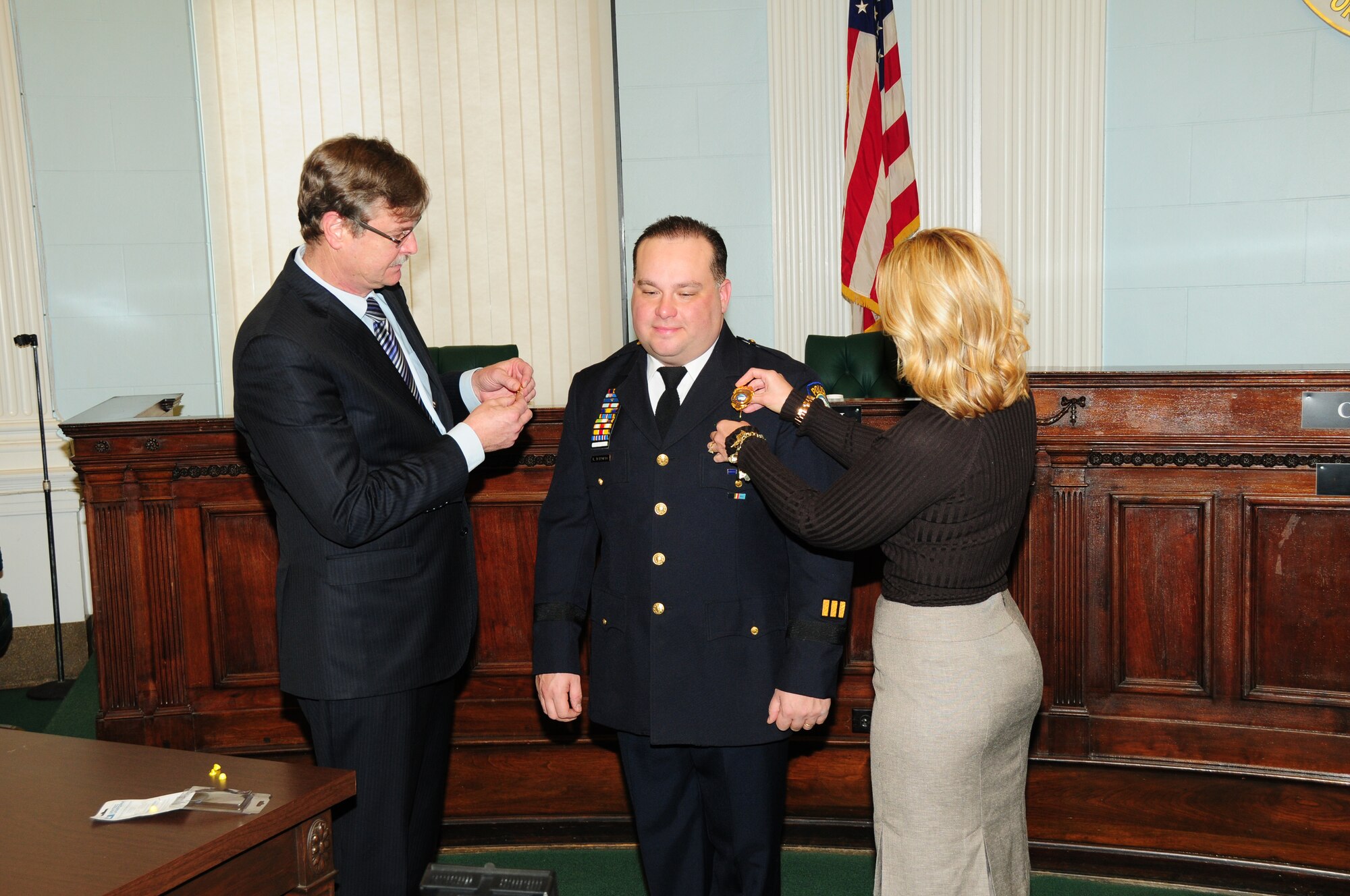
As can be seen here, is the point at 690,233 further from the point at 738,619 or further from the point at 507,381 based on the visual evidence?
the point at 738,619

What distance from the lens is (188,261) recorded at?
17.4 feet

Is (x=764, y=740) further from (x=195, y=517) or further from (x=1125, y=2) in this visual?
(x=1125, y=2)

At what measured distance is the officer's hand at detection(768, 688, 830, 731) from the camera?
6.09ft

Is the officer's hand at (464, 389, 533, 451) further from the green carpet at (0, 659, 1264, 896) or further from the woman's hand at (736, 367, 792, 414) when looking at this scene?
the green carpet at (0, 659, 1264, 896)

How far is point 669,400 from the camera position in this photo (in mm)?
1958

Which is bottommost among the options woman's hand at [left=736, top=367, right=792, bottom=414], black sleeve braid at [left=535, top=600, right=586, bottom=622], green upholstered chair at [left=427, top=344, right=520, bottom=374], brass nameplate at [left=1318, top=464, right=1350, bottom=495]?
black sleeve braid at [left=535, top=600, right=586, bottom=622]

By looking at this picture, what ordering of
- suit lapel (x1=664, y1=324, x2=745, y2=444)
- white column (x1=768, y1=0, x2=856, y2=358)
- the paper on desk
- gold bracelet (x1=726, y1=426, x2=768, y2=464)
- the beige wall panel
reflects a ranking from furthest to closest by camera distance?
the beige wall panel, white column (x1=768, y1=0, x2=856, y2=358), suit lapel (x1=664, y1=324, x2=745, y2=444), gold bracelet (x1=726, y1=426, x2=768, y2=464), the paper on desk

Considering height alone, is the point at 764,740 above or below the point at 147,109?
below

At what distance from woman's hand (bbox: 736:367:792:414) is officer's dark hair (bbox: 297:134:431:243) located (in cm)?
67

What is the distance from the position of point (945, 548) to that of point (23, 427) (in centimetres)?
484

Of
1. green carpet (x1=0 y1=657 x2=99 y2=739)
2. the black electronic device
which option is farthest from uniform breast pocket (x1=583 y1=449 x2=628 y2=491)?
green carpet (x1=0 y1=657 x2=99 y2=739)

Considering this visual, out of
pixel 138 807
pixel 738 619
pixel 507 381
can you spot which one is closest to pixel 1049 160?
pixel 507 381

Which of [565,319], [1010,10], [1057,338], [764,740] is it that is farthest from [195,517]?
[1010,10]

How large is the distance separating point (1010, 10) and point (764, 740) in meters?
4.13
